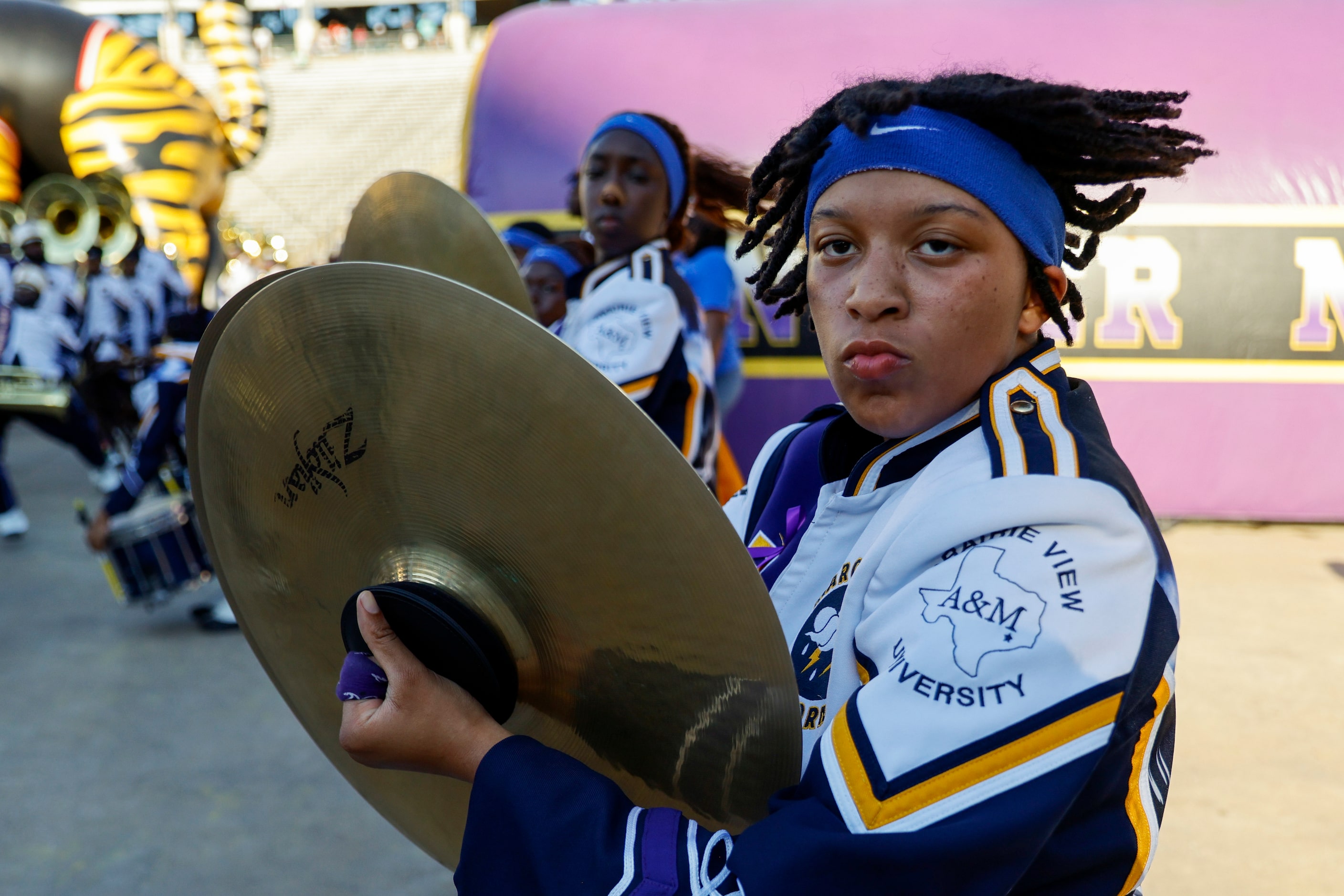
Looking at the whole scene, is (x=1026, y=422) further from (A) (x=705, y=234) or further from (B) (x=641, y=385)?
(A) (x=705, y=234)

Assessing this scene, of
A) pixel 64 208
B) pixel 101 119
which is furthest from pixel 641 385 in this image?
pixel 64 208

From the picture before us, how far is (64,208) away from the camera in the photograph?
10.1 m

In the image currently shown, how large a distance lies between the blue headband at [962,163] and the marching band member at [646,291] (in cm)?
113

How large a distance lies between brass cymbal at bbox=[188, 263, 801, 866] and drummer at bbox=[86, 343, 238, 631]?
144 inches

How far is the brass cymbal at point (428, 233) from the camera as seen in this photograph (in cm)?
205

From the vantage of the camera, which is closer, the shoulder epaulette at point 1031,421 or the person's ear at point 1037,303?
the shoulder epaulette at point 1031,421

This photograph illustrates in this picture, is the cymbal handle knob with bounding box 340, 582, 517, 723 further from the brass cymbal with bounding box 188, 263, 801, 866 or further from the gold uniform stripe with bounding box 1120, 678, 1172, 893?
the gold uniform stripe with bounding box 1120, 678, 1172, 893

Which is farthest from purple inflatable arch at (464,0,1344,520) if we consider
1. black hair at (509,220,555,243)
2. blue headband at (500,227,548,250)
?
blue headband at (500,227,548,250)

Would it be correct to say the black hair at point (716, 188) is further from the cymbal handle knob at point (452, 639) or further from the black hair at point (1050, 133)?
the cymbal handle knob at point (452, 639)

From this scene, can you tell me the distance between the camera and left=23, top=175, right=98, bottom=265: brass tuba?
9731mm

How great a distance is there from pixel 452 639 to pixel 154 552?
12.8ft

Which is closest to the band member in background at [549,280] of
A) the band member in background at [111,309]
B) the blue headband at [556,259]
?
the blue headband at [556,259]

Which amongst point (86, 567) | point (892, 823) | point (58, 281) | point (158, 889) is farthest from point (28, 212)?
point (892, 823)

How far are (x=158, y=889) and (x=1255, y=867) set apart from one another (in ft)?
9.52
